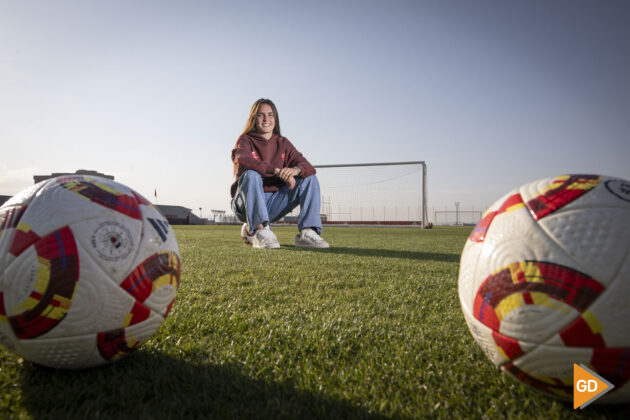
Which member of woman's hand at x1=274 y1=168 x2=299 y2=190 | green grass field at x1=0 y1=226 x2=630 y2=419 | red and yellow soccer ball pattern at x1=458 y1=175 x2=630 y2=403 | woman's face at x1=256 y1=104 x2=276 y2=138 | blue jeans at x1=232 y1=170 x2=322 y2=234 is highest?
woman's face at x1=256 y1=104 x2=276 y2=138

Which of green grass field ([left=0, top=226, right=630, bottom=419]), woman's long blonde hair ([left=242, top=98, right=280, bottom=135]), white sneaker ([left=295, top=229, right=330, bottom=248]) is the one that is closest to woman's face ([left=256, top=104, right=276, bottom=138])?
woman's long blonde hair ([left=242, top=98, right=280, bottom=135])

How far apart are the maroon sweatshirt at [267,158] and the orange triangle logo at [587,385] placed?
194 inches

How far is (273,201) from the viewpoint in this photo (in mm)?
6293

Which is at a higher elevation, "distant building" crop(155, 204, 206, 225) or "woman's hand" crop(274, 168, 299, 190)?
"woman's hand" crop(274, 168, 299, 190)

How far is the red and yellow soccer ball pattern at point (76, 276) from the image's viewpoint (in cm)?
124

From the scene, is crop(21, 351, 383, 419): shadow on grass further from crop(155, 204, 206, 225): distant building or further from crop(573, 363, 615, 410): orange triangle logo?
crop(155, 204, 206, 225): distant building

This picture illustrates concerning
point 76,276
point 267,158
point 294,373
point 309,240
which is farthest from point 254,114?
point 294,373

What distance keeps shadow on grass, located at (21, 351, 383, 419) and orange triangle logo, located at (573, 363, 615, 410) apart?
2.02 feet

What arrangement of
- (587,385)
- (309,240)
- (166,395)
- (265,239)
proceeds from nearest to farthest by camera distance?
(587,385) < (166,395) < (265,239) < (309,240)

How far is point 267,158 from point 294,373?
4.94 meters

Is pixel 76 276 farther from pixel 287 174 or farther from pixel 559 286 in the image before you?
pixel 287 174

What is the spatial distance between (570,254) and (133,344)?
5.17 feet

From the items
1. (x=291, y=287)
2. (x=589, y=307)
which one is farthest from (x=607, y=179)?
(x=291, y=287)

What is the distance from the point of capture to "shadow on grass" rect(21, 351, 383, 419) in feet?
3.56
